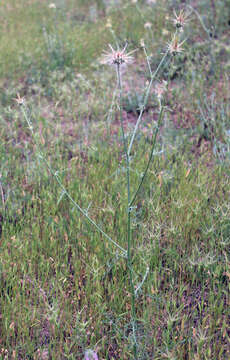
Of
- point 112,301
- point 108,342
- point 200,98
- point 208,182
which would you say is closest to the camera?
point 108,342

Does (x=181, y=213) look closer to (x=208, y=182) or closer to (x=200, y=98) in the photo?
(x=208, y=182)

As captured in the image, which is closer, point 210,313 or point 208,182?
point 210,313

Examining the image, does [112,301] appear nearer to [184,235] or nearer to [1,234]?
[184,235]

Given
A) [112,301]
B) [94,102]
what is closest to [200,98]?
[94,102]

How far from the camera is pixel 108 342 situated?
5.41 feet

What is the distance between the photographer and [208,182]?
2.39 meters

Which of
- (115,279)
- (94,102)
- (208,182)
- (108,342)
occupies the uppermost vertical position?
(94,102)

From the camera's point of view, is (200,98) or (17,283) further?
(200,98)

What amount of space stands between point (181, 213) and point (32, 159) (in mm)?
1121

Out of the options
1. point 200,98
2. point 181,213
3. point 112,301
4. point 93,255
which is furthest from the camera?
point 200,98

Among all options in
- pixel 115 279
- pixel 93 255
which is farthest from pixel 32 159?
pixel 115 279

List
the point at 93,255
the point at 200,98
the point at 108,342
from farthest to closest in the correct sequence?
1. the point at 200,98
2. the point at 93,255
3. the point at 108,342

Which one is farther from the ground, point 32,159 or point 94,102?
point 94,102

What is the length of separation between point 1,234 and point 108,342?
0.85 metres
